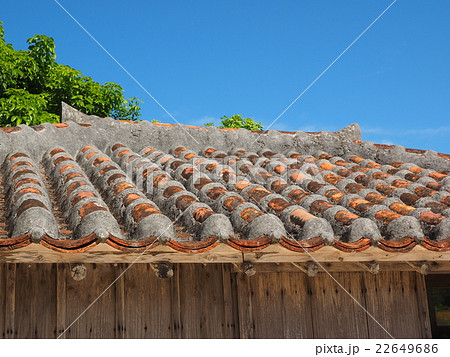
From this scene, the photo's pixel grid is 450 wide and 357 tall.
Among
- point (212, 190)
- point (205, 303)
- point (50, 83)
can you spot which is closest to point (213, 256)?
point (205, 303)

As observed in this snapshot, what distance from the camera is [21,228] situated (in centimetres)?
325

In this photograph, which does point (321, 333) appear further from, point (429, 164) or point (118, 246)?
point (429, 164)

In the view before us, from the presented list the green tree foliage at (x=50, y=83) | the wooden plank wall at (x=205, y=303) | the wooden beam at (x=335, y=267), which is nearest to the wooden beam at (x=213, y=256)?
the wooden beam at (x=335, y=267)

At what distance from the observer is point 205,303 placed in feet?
14.3

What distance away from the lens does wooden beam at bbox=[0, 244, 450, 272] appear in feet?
11.6

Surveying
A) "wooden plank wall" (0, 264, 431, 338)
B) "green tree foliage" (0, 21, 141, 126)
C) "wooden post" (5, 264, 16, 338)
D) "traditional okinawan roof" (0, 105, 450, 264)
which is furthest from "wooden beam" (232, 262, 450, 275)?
"green tree foliage" (0, 21, 141, 126)

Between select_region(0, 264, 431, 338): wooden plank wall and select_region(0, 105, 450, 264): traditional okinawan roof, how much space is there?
19.9 inches

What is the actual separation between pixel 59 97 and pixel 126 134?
10238mm

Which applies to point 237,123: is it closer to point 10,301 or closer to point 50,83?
point 50,83

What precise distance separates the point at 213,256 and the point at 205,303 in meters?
0.57
